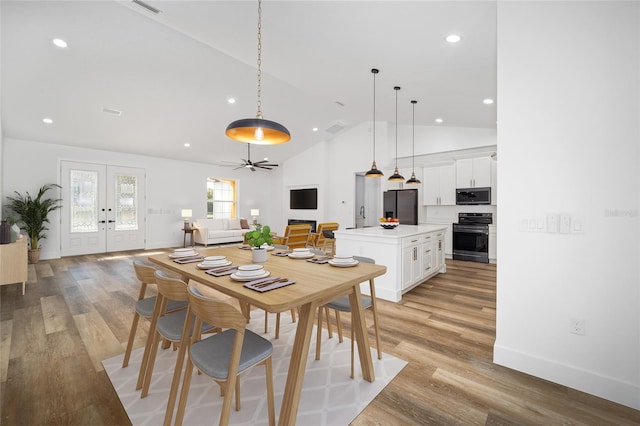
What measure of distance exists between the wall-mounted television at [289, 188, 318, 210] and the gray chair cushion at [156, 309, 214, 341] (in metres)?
7.46

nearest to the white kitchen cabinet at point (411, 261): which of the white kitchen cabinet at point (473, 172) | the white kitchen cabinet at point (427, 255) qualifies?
the white kitchen cabinet at point (427, 255)

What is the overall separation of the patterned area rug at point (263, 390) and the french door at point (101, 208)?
241 inches

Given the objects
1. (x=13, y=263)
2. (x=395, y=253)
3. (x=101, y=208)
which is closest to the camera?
(x=395, y=253)

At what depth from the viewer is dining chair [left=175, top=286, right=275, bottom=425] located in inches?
49.0

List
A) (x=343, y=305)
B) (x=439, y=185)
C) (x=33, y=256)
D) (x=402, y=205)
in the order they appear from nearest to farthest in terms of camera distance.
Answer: (x=343, y=305)
(x=33, y=256)
(x=439, y=185)
(x=402, y=205)

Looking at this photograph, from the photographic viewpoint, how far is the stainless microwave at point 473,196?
5.95m

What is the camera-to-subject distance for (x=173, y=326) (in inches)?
67.6

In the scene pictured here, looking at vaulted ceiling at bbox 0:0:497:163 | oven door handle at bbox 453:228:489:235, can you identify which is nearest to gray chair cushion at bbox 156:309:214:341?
vaulted ceiling at bbox 0:0:497:163

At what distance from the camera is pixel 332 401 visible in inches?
67.6

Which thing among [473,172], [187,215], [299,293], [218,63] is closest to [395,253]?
[299,293]

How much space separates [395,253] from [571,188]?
1.92 meters

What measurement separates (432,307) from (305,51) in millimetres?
3505

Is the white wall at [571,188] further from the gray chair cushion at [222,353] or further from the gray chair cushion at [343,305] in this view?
the gray chair cushion at [222,353]

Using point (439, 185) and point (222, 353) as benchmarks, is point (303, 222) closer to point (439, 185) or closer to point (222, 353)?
point (439, 185)
